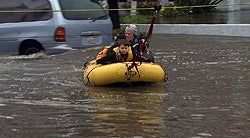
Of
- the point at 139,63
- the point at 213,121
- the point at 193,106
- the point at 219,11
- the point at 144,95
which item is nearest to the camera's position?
the point at 213,121

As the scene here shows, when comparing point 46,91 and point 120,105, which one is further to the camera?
point 46,91

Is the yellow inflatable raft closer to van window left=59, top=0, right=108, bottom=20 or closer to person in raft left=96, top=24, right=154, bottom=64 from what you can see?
person in raft left=96, top=24, right=154, bottom=64

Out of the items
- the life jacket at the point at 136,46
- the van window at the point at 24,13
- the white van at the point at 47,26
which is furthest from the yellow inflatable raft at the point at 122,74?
the van window at the point at 24,13

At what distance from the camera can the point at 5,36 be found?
1258 cm

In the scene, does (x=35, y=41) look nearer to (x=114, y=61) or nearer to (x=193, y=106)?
(x=114, y=61)

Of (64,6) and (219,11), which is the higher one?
(64,6)

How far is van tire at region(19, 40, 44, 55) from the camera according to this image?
41.4 ft

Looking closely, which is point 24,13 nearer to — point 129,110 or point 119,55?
point 119,55

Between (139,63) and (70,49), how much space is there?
3.96m

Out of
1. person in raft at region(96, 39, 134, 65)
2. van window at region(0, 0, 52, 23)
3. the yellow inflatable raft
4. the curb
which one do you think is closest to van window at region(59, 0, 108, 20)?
van window at region(0, 0, 52, 23)

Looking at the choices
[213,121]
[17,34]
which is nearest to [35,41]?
[17,34]

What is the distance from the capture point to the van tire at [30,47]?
1263 cm

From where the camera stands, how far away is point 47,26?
12422 mm

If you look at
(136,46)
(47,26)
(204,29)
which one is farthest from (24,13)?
(204,29)
